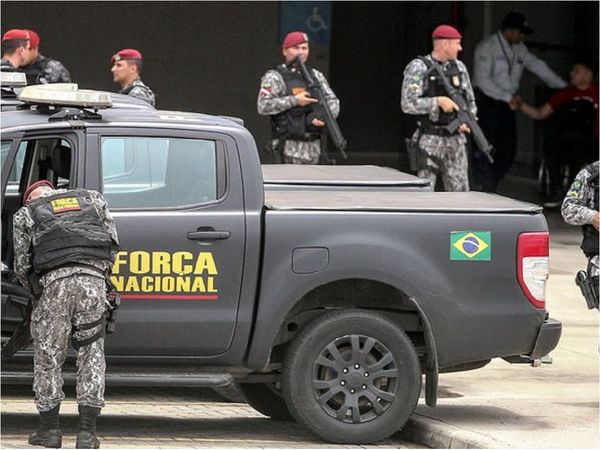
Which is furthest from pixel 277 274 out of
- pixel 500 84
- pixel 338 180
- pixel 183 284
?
pixel 500 84

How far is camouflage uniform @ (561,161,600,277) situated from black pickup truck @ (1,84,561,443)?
68cm

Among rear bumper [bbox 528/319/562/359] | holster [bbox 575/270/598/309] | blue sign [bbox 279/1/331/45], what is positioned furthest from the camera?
blue sign [bbox 279/1/331/45]

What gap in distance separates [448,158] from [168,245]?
A: 611cm

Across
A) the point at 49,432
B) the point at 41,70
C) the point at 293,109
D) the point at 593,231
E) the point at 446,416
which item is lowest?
the point at 446,416

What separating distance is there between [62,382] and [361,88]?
50.4 ft

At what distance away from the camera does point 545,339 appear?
8758 millimetres

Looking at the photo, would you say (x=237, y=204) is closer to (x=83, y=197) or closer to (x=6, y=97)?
→ (x=83, y=197)

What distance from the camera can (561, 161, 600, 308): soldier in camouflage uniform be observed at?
937 cm

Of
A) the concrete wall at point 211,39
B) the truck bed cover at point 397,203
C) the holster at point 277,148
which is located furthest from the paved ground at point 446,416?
the concrete wall at point 211,39

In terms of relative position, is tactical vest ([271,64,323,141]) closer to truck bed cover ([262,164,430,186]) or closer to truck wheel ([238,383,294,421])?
truck bed cover ([262,164,430,186])

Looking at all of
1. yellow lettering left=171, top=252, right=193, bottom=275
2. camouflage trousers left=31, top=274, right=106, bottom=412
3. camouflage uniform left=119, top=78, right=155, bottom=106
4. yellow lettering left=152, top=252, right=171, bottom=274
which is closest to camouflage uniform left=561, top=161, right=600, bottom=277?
yellow lettering left=171, top=252, right=193, bottom=275

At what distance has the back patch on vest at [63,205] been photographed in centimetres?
790

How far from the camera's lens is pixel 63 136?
835 centimetres

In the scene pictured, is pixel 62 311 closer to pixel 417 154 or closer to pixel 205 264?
pixel 205 264
